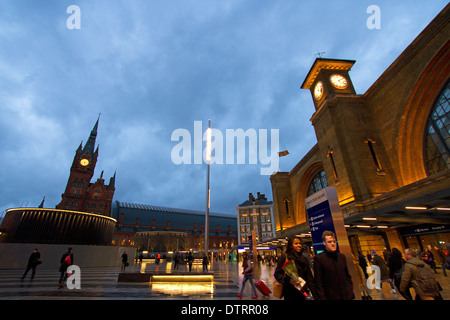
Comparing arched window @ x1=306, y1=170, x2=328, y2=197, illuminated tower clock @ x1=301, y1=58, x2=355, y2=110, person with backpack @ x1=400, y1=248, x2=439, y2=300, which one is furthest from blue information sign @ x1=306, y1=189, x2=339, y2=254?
arched window @ x1=306, y1=170, x2=328, y2=197

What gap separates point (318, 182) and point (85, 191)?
2731 inches

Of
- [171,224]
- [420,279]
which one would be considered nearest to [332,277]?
[420,279]

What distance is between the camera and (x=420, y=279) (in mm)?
3621

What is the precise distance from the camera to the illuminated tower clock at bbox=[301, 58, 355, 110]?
22828 mm

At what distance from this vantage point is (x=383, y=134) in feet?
61.8

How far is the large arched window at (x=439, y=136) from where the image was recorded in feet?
46.8

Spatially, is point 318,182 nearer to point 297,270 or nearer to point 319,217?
point 319,217

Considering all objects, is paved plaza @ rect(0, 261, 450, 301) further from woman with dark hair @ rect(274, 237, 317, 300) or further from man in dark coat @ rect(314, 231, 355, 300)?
man in dark coat @ rect(314, 231, 355, 300)

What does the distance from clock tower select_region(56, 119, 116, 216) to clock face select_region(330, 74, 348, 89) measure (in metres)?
72.0

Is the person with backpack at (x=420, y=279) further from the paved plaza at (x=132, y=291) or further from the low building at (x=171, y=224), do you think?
the low building at (x=171, y=224)

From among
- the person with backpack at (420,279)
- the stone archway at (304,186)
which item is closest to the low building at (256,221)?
the stone archway at (304,186)

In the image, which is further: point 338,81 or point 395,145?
point 338,81

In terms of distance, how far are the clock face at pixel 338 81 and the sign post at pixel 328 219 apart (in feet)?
68.7
